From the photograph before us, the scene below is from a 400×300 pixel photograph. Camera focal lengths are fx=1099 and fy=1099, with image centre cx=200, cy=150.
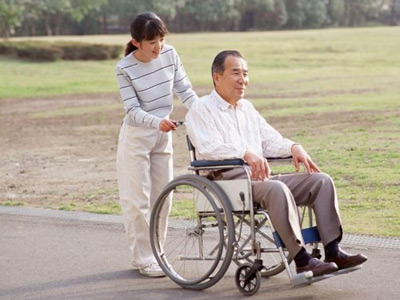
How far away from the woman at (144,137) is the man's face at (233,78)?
48 centimetres

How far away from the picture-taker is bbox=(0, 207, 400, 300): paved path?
6.20 m

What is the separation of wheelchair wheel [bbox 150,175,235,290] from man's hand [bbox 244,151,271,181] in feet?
0.71

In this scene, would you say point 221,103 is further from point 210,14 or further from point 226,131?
point 210,14

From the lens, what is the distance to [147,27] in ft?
21.5

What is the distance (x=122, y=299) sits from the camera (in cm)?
617

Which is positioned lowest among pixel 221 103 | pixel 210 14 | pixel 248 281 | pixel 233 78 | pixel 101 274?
pixel 210 14

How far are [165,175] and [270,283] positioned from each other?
103 cm

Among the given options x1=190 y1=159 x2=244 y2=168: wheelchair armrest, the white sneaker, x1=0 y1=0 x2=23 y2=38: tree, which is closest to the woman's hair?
x1=190 y1=159 x2=244 y2=168: wheelchair armrest

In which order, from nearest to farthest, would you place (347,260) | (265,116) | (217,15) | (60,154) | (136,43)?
1. (347,260)
2. (136,43)
3. (60,154)
4. (265,116)
5. (217,15)

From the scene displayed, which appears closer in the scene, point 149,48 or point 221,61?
point 221,61

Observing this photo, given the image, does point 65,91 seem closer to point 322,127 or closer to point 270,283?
point 322,127

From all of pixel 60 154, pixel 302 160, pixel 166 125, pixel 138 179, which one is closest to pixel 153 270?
pixel 138 179

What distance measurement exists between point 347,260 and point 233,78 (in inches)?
48.9

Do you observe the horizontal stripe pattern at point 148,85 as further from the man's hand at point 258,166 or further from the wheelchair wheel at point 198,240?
the man's hand at point 258,166
